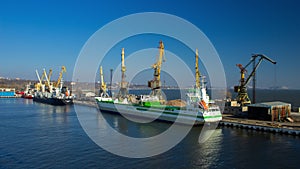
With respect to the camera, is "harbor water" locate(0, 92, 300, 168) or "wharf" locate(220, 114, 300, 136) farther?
"wharf" locate(220, 114, 300, 136)

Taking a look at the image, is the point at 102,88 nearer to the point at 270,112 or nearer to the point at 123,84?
the point at 123,84

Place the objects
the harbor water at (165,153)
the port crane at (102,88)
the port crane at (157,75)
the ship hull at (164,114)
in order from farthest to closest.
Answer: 1. the port crane at (102,88)
2. the port crane at (157,75)
3. the ship hull at (164,114)
4. the harbor water at (165,153)

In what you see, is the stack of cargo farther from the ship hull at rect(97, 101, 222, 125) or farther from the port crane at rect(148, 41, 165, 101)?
the port crane at rect(148, 41, 165, 101)

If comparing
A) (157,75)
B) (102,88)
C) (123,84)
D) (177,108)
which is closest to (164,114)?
(177,108)

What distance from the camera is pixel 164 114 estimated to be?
3981 cm

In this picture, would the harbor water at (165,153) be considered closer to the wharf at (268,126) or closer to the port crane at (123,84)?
the wharf at (268,126)

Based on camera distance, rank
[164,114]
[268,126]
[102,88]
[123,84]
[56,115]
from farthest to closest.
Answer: [102,88]
[123,84]
[56,115]
[164,114]
[268,126]

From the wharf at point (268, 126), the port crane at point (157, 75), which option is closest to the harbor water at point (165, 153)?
the wharf at point (268, 126)

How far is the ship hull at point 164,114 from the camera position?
34.4 m

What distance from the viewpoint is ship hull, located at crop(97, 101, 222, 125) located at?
1356 inches

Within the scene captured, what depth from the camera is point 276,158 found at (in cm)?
2023

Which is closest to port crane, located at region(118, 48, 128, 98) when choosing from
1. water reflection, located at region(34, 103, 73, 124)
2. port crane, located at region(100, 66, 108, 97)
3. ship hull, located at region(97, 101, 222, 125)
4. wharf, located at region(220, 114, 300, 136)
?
port crane, located at region(100, 66, 108, 97)

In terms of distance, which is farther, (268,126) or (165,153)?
(268,126)

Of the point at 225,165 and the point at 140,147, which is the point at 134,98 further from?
the point at 225,165
